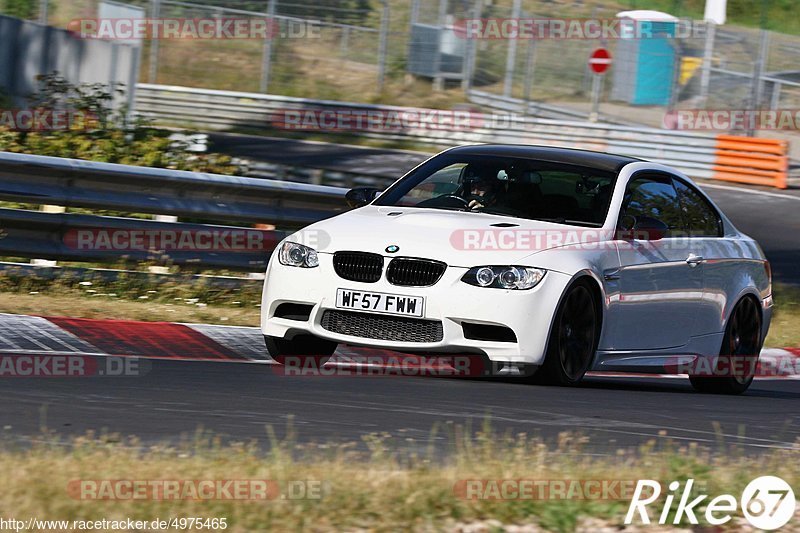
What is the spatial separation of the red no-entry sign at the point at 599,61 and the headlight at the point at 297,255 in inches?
948

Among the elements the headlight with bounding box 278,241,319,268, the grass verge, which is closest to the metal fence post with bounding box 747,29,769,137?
the headlight with bounding box 278,241,319,268

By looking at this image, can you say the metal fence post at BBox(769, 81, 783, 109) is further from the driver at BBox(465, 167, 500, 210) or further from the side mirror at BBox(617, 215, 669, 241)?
the driver at BBox(465, 167, 500, 210)

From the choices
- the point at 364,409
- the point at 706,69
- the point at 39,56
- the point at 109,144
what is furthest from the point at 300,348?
the point at 706,69

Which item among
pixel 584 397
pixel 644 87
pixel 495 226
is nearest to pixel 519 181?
pixel 495 226

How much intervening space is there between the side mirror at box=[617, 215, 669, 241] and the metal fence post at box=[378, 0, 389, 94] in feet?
83.2

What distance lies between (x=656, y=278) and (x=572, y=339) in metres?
1.00


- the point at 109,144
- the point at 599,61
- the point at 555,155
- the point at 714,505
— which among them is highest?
the point at 599,61

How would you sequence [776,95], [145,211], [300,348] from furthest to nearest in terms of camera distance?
[776,95], [145,211], [300,348]

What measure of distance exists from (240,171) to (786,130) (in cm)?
2122

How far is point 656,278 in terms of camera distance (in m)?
8.73

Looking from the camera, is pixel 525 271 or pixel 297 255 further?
pixel 297 255

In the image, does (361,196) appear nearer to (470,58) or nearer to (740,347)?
(740,347)

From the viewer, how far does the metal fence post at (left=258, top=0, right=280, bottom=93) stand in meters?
33.0

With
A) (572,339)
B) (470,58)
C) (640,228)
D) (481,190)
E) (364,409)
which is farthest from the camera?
(470,58)
